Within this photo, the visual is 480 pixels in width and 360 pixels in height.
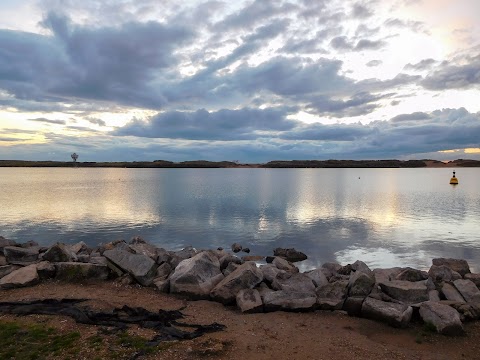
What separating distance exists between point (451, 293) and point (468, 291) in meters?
0.57

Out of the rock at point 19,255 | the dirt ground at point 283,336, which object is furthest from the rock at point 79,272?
the rock at point 19,255

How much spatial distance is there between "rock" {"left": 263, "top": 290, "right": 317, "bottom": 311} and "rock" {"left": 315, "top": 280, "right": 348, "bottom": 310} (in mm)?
375

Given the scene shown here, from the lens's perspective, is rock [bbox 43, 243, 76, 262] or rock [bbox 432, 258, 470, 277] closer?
rock [bbox 43, 243, 76, 262]

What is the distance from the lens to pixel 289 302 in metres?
12.0

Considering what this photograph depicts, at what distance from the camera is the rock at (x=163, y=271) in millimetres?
14873

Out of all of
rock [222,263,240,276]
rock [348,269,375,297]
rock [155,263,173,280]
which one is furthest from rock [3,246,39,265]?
rock [348,269,375,297]

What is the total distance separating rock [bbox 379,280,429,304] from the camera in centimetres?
1211

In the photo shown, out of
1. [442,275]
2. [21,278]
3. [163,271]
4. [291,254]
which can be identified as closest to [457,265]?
[442,275]

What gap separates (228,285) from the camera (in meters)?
12.9

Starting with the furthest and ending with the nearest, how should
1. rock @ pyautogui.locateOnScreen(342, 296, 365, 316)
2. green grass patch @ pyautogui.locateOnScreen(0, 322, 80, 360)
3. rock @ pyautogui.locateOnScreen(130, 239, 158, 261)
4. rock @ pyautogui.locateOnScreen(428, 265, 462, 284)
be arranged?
rock @ pyautogui.locateOnScreen(130, 239, 158, 261)
rock @ pyautogui.locateOnScreen(428, 265, 462, 284)
rock @ pyautogui.locateOnScreen(342, 296, 365, 316)
green grass patch @ pyautogui.locateOnScreen(0, 322, 80, 360)

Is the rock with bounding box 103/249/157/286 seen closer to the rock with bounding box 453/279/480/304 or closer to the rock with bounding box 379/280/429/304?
the rock with bounding box 379/280/429/304

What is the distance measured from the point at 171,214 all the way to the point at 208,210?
5169 mm

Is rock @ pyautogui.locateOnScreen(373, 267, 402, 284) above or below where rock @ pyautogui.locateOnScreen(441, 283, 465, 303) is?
below

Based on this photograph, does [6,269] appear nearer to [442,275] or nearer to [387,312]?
[387,312]
